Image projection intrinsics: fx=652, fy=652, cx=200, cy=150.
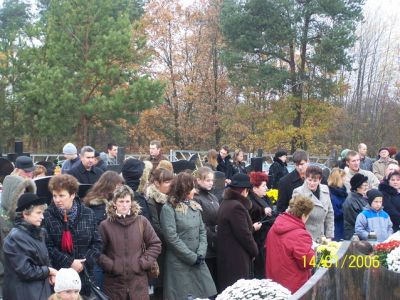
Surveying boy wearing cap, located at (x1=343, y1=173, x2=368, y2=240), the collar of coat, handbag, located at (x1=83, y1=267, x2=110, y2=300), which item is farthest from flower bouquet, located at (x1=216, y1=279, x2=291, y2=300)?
boy wearing cap, located at (x1=343, y1=173, x2=368, y2=240)

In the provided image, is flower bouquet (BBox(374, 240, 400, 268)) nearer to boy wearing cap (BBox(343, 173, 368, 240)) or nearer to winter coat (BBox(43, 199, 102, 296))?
boy wearing cap (BBox(343, 173, 368, 240))

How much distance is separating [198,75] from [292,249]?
3660cm

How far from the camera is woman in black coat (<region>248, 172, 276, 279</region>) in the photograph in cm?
780

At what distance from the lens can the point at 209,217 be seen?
741 centimetres

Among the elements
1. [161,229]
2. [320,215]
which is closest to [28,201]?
[161,229]

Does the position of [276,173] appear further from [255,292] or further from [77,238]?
[255,292]

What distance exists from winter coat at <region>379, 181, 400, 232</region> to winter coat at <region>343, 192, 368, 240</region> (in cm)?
46

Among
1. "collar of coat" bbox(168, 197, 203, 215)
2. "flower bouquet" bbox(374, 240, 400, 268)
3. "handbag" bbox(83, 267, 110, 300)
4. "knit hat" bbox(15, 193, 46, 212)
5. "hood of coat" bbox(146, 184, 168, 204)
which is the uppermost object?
"knit hat" bbox(15, 193, 46, 212)

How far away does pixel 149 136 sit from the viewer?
42.0 metres

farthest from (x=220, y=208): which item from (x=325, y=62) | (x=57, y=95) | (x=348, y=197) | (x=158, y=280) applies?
(x=325, y=62)

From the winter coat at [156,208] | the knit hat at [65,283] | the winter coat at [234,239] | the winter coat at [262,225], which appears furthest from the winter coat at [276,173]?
the knit hat at [65,283]

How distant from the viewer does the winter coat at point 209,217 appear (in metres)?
7.34

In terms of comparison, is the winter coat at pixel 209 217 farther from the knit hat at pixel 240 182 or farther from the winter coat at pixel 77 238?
the winter coat at pixel 77 238

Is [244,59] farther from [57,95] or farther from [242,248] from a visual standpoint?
[242,248]
